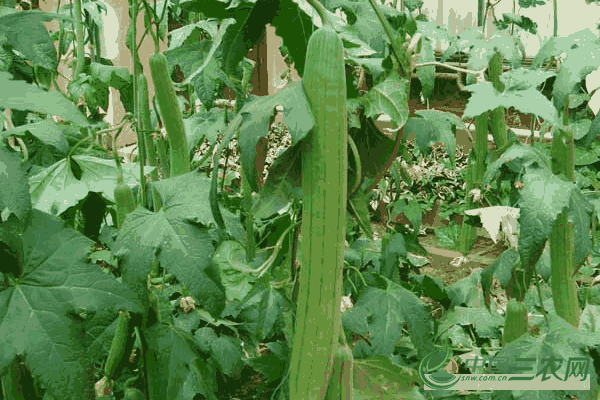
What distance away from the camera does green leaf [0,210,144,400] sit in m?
0.88

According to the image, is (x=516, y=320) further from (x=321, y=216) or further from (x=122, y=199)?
(x=122, y=199)

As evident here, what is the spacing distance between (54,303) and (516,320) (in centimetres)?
111

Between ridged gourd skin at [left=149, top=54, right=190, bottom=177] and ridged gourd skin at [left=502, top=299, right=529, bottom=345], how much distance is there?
902mm

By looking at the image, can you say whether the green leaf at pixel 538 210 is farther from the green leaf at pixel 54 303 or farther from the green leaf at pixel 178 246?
the green leaf at pixel 54 303

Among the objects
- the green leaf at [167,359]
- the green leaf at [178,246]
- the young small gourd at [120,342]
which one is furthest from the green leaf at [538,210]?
the young small gourd at [120,342]

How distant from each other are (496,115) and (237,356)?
113 cm


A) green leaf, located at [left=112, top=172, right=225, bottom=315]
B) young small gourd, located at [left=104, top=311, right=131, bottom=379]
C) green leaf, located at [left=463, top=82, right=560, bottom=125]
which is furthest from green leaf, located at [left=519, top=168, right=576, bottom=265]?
young small gourd, located at [left=104, top=311, right=131, bottom=379]

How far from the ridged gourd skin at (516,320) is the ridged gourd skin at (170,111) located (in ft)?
2.96

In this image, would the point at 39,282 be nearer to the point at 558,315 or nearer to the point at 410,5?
the point at 558,315

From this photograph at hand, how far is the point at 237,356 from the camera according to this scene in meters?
1.67

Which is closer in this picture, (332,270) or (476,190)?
(332,270)

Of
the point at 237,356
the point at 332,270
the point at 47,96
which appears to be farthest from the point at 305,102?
the point at 237,356

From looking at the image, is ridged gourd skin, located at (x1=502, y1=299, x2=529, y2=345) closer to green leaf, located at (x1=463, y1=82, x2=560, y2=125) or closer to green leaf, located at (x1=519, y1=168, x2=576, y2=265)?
green leaf, located at (x1=519, y1=168, x2=576, y2=265)

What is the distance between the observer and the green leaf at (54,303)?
0.88m
